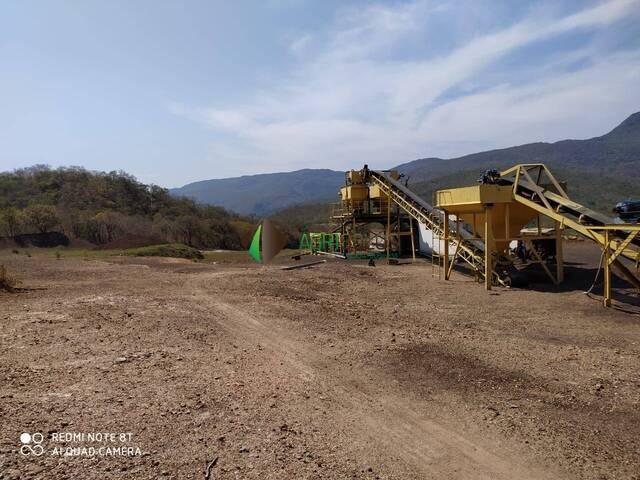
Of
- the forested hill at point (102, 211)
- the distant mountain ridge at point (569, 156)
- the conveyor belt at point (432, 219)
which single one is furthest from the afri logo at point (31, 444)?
the distant mountain ridge at point (569, 156)

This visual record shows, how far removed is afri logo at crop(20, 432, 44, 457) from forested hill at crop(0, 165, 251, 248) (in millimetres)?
31230

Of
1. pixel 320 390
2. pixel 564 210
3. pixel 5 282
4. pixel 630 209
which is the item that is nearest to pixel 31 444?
pixel 320 390

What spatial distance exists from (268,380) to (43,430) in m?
2.94

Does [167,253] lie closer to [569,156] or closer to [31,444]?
[31,444]

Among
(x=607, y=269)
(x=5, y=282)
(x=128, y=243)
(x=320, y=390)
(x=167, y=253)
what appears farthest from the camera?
(x=128, y=243)

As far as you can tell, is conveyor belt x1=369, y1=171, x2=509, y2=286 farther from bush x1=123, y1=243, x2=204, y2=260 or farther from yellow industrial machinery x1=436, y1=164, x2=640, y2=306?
bush x1=123, y1=243, x2=204, y2=260

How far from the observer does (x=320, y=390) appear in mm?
6562

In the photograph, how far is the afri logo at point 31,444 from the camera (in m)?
4.54

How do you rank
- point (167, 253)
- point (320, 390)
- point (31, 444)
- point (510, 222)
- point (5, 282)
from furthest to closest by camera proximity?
point (167, 253)
point (510, 222)
point (5, 282)
point (320, 390)
point (31, 444)

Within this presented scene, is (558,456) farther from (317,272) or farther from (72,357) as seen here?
(317,272)

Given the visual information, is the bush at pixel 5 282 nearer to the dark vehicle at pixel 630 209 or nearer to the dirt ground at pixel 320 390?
the dirt ground at pixel 320 390

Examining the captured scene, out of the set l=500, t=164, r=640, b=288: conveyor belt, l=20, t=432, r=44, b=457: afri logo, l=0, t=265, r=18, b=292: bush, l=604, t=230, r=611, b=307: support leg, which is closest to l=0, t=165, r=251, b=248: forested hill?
l=0, t=265, r=18, b=292: bush

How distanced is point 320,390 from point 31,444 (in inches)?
137

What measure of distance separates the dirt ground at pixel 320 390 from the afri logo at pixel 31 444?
2 cm
